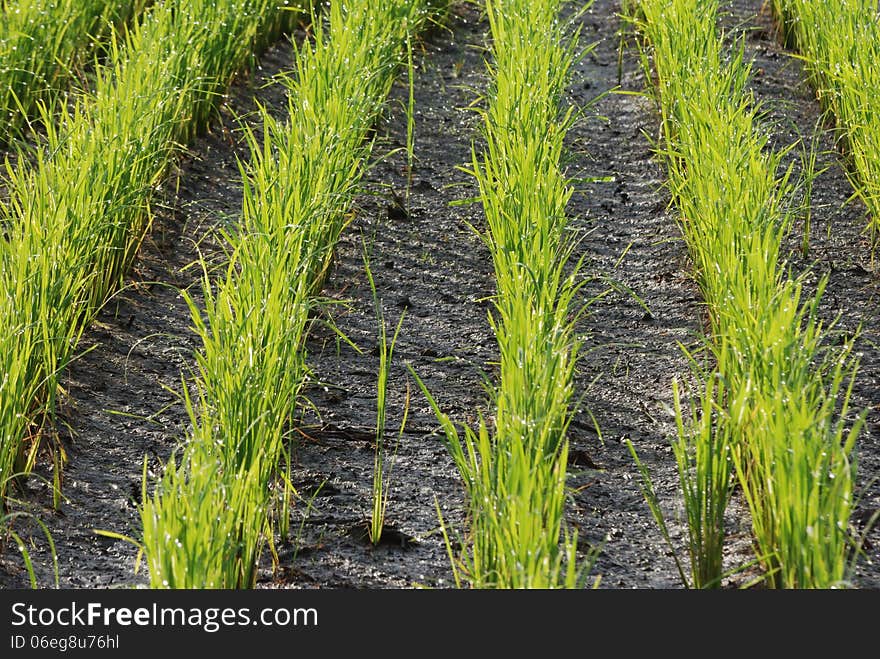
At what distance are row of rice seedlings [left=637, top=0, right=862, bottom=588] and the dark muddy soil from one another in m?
0.12

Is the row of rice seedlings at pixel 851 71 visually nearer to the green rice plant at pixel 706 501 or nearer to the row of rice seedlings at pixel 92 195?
the green rice plant at pixel 706 501

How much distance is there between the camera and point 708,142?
297cm

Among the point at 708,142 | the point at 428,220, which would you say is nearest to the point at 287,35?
the point at 428,220

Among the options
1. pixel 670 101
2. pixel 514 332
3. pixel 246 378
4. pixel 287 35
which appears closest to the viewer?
pixel 246 378

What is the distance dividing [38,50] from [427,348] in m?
1.78

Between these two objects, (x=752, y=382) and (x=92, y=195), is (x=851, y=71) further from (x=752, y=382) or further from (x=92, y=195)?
(x=92, y=195)

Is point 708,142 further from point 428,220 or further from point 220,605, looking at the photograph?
point 220,605

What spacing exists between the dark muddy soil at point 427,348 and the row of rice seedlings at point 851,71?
0.10 m

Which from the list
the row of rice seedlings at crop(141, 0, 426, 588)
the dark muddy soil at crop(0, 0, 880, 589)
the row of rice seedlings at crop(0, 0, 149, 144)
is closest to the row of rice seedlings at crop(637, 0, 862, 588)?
the dark muddy soil at crop(0, 0, 880, 589)

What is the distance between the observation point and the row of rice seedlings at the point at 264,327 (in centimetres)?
182

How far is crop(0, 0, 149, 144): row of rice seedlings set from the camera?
354cm

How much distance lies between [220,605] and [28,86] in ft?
7.86

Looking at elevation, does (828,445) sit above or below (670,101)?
below

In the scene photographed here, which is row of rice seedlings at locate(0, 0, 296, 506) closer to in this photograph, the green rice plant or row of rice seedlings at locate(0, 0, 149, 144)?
row of rice seedlings at locate(0, 0, 149, 144)
